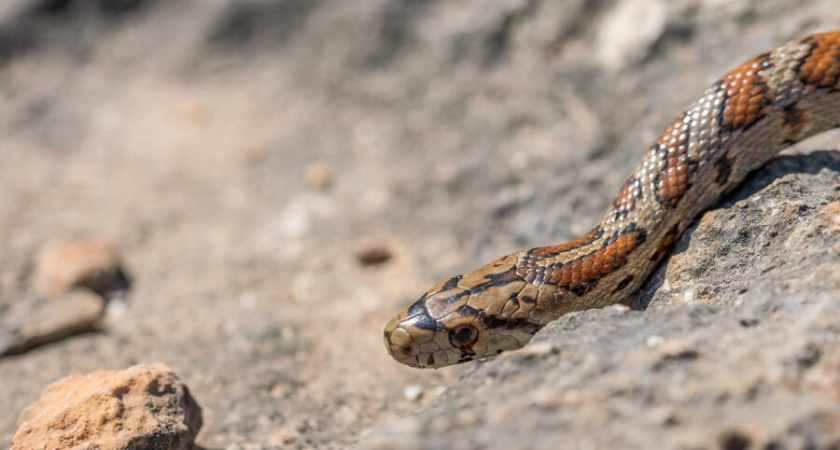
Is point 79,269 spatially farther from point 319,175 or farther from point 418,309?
point 418,309

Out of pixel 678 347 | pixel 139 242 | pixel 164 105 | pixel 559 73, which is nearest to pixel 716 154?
pixel 678 347

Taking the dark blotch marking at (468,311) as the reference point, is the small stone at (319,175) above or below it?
above

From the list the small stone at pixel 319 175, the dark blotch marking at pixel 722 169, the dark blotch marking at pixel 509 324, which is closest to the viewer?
the dark blotch marking at pixel 509 324

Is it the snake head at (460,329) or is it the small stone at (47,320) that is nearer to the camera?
the snake head at (460,329)

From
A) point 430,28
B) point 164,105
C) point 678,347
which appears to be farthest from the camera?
point 164,105

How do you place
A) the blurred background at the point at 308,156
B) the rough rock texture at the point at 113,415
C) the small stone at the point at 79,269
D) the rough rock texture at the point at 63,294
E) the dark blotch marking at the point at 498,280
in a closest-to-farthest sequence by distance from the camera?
1. the rough rock texture at the point at 113,415
2. the dark blotch marking at the point at 498,280
3. the blurred background at the point at 308,156
4. the rough rock texture at the point at 63,294
5. the small stone at the point at 79,269

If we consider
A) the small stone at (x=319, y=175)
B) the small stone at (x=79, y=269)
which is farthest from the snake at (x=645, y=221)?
the small stone at (x=319, y=175)

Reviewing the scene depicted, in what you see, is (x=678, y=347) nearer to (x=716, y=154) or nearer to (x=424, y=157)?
(x=716, y=154)

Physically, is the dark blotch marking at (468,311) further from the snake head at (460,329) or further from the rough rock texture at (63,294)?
the rough rock texture at (63,294)
